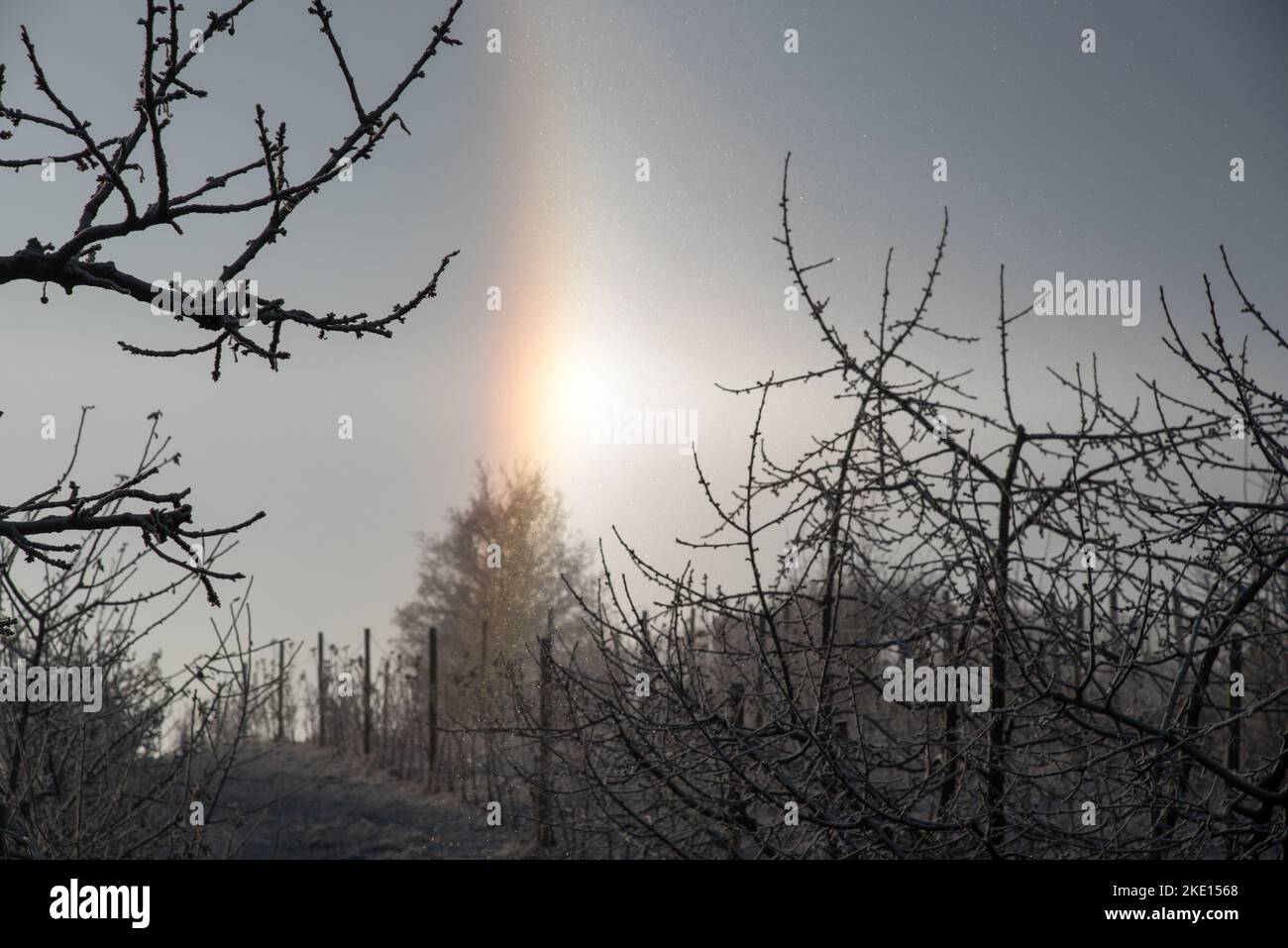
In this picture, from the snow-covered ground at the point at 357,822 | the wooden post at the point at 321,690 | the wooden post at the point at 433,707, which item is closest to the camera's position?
the snow-covered ground at the point at 357,822

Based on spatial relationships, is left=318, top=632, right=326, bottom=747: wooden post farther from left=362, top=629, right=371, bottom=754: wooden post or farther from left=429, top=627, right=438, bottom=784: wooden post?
left=429, top=627, right=438, bottom=784: wooden post

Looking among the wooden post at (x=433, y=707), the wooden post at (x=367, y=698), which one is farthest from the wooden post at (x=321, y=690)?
the wooden post at (x=433, y=707)

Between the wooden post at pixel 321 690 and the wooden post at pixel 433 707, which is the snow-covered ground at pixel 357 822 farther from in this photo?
the wooden post at pixel 321 690

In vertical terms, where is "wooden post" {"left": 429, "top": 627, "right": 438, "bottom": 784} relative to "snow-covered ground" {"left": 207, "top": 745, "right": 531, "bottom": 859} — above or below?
above

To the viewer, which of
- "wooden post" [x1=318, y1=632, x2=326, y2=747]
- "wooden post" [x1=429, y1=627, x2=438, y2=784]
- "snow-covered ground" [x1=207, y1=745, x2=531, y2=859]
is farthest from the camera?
"wooden post" [x1=318, y1=632, x2=326, y2=747]

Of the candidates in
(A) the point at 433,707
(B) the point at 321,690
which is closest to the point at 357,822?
(A) the point at 433,707

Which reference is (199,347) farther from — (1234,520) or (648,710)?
(1234,520)

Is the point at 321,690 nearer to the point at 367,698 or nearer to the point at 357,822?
the point at 367,698

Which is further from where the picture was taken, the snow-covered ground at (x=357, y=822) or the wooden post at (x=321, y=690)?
the wooden post at (x=321, y=690)

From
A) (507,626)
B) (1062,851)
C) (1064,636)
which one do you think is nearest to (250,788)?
(507,626)

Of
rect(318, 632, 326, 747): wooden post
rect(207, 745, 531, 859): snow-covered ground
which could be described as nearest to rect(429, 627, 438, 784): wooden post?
rect(207, 745, 531, 859): snow-covered ground

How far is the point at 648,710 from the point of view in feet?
18.5

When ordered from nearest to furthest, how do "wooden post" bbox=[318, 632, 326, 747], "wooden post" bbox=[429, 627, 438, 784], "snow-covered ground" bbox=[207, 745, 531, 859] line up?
"snow-covered ground" bbox=[207, 745, 531, 859] → "wooden post" bbox=[429, 627, 438, 784] → "wooden post" bbox=[318, 632, 326, 747]
